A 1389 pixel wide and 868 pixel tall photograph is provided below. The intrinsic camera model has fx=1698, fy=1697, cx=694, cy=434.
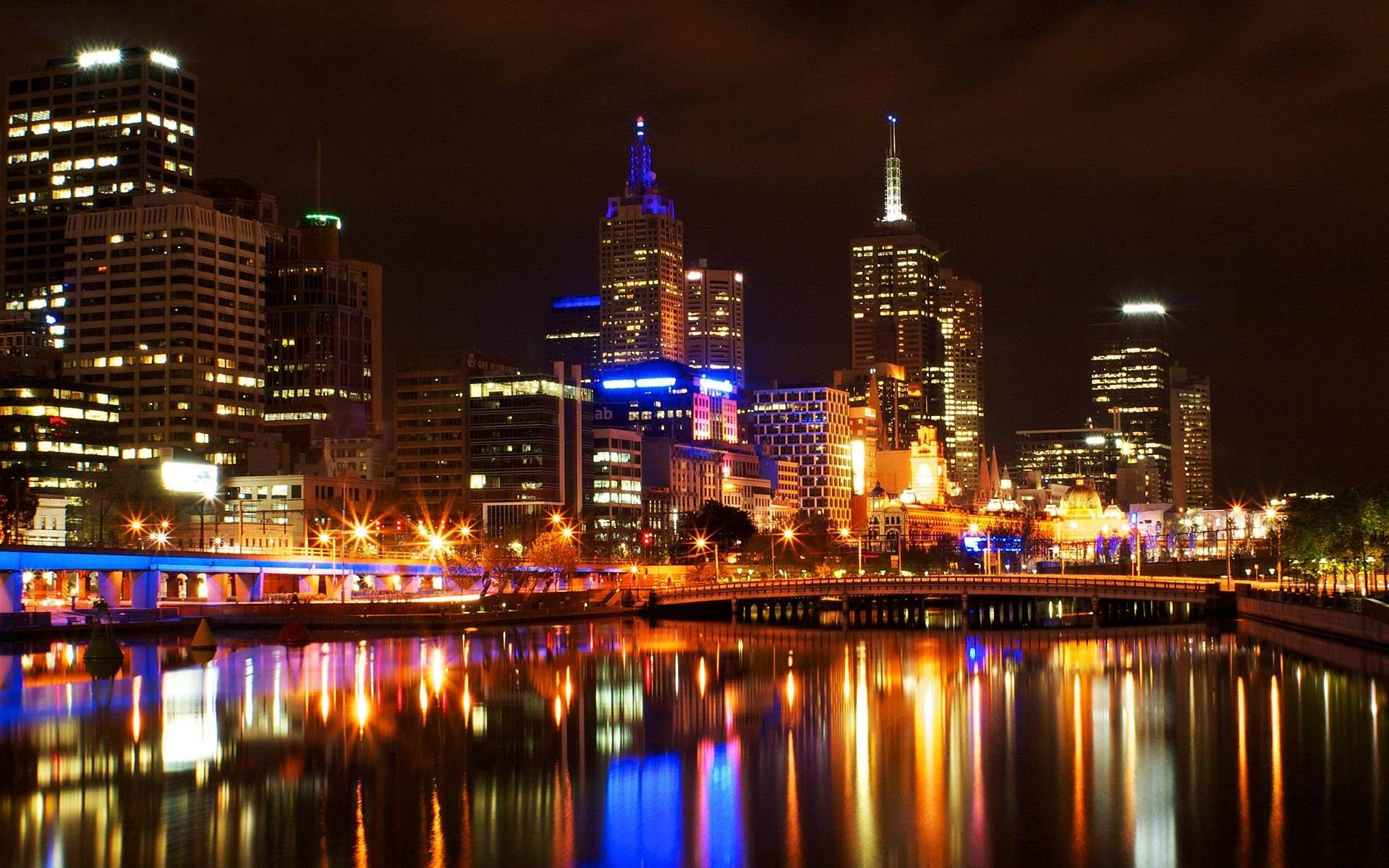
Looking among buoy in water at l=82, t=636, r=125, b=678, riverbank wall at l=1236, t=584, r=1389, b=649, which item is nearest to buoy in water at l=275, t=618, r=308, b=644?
buoy in water at l=82, t=636, r=125, b=678

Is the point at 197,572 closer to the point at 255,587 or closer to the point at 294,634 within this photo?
the point at 255,587

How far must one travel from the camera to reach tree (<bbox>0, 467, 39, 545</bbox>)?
6309 inches

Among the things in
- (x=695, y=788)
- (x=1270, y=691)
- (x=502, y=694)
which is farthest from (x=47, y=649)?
(x=1270, y=691)

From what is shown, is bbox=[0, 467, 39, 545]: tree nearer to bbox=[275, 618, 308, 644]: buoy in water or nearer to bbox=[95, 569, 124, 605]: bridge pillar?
bbox=[95, 569, 124, 605]: bridge pillar

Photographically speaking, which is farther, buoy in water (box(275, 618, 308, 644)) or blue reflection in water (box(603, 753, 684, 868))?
buoy in water (box(275, 618, 308, 644))

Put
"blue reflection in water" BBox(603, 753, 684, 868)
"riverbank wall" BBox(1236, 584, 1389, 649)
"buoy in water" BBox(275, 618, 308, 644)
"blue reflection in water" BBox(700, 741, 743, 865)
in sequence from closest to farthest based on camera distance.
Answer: "blue reflection in water" BBox(603, 753, 684, 868) < "blue reflection in water" BBox(700, 741, 743, 865) < "riverbank wall" BBox(1236, 584, 1389, 649) < "buoy in water" BBox(275, 618, 308, 644)

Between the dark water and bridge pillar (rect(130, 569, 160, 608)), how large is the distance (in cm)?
3525

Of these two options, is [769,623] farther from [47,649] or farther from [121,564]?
[47,649]

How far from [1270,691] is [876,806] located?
34805 millimetres

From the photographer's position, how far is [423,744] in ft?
202

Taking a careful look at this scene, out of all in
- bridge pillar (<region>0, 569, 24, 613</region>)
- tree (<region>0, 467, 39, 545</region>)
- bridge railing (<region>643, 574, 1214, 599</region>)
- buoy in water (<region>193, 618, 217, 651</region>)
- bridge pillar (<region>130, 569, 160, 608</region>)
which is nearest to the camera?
buoy in water (<region>193, 618, 217, 651</region>)

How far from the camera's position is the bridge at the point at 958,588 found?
138 m

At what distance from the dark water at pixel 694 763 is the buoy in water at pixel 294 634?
1692 cm

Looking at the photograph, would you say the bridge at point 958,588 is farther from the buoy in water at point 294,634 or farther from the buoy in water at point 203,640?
the buoy in water at point 203,640
